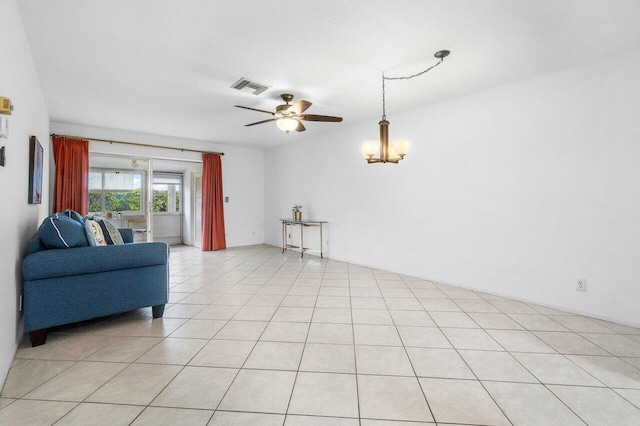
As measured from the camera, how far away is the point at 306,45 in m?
2.50

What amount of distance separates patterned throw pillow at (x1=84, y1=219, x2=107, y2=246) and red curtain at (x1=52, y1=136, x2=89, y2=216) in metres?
2.61

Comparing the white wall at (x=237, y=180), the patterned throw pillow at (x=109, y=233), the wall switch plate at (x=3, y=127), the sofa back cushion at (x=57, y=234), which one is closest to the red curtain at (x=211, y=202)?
the white wall at (x=237, y=180)

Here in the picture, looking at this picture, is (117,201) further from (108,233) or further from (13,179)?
(13,179)

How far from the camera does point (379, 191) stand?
4.62 meters

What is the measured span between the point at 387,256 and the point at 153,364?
347cm

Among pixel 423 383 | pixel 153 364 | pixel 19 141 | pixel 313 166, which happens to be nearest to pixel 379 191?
pixel 313 166

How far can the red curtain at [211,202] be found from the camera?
6.41 metres

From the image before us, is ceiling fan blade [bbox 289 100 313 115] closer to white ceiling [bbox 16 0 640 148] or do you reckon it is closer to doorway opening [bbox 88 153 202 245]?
white ceiling [bbox 16 0 640 148]

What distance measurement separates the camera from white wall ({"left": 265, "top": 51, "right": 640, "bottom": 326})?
8.45 feet

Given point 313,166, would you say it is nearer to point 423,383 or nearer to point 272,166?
point 272,166

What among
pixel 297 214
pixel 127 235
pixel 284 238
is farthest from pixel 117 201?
pixel 297 214

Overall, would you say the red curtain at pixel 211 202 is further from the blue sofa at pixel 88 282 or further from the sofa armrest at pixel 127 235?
the blue sofa at pixel 88 282

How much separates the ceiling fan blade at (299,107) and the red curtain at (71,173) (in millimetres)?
4218

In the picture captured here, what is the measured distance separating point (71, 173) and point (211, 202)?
97.2 inches
